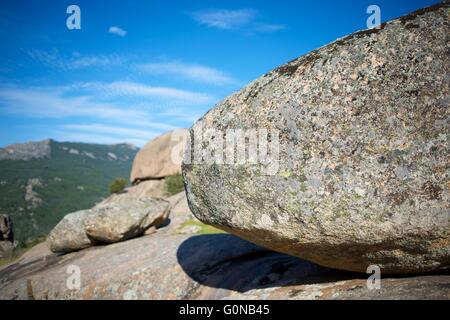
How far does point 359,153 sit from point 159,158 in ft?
112

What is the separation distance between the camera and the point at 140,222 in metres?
14.0

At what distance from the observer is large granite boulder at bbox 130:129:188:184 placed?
36.1 meters

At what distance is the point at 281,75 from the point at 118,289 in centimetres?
811

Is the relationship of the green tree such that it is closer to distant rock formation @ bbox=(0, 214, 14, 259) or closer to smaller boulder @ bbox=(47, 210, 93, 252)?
distant rock formation @ bbox=(0, 214, 14, 259)

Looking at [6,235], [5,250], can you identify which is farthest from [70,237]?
[6,235]

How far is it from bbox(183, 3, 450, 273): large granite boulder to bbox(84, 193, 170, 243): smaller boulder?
9685 mm

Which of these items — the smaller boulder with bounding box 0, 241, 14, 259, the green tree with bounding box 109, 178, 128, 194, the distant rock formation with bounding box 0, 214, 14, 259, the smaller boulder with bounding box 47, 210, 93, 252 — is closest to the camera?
the smaller boulder with bounding box 47, 210, 93, 252

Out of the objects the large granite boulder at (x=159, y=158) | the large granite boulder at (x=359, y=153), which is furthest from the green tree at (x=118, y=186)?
the large granite boulder at (x=359, y=153)

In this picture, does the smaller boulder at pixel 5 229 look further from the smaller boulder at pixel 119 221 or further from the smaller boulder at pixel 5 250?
the smaller boulder at pixel 119 221

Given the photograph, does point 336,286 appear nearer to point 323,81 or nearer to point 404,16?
point 323,81

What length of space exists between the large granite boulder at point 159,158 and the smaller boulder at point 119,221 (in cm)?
1993

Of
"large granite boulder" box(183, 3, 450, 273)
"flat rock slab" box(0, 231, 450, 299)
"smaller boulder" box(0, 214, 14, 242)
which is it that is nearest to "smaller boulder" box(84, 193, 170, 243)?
"flat rock slab" box(0, 231, 450, 299)

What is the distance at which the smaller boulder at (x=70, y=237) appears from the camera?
14055 millimetres

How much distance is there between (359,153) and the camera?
14.3 feet
